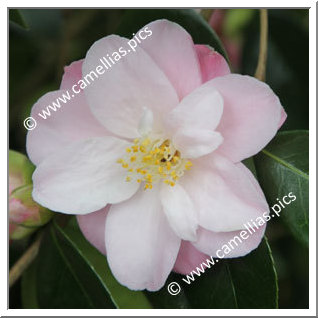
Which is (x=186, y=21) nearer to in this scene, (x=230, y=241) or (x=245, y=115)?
(x=245, y=115)

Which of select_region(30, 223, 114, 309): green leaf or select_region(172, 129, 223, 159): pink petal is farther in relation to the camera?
select_region(30, 223, 114, 309): green leaf

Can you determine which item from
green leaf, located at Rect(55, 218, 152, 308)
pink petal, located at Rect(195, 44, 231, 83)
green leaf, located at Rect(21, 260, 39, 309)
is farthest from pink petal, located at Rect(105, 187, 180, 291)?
green leaf, located at Rect(21, 260, 39, 309)

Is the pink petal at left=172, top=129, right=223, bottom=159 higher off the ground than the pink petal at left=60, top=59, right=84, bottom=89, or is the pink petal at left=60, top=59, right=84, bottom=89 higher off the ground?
the pink petal at left=60, top=59, right=84, bottom=89

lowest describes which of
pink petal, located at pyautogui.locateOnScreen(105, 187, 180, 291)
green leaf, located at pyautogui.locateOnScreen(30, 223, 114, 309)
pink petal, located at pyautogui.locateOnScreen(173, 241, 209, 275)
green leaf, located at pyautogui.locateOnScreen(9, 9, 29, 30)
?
green leaf, located at pyautogui.locateOnScreen(30, 223, 114, 309)

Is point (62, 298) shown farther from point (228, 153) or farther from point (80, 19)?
point (80, 19)

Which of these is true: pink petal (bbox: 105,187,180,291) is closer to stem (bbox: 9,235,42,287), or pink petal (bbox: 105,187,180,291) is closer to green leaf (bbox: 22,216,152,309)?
green leaf (bbox: 22,216,152,309)

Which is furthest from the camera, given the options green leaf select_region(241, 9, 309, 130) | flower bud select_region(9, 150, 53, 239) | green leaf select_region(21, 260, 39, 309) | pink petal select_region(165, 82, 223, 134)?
green leaf select_region(241, 9, 309, 130)

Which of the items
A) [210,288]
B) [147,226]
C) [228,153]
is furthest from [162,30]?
[210,288]

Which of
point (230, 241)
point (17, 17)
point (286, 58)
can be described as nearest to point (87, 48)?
point (17, 17)

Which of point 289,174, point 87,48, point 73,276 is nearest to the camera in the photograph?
point 289,174
